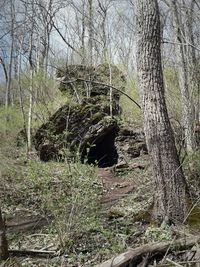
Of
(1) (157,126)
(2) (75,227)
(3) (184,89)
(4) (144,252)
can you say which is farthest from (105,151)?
(4) (144,252)

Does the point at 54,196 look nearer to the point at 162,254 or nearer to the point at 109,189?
the point at 162,254

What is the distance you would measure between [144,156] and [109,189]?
304 centimetres

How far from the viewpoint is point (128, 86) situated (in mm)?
15141

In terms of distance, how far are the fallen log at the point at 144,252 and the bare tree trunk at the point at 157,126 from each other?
1.42 meters

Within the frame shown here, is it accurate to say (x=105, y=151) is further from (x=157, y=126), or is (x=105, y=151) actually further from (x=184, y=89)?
(x=157, y=126)

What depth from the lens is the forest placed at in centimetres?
495

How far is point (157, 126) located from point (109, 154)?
10286 mm

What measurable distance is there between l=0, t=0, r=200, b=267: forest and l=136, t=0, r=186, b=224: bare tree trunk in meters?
0.02

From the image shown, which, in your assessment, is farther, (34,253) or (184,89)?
(184,89)

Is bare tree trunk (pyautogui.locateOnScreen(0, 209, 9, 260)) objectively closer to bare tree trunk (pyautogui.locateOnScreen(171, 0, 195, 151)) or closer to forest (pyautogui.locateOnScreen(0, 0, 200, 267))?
forest (pyautogui.locateOnScreen(0, 0, 200, 267))

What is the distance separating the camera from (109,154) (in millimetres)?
15859

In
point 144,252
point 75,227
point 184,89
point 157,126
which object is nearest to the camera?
point 144,252

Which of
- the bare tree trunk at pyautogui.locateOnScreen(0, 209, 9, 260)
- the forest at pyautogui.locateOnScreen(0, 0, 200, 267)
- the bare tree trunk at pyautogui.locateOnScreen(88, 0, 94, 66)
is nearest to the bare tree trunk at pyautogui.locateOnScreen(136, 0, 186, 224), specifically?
the forest at pyautogui.locateOnScreen(0, 0, 200, 267)

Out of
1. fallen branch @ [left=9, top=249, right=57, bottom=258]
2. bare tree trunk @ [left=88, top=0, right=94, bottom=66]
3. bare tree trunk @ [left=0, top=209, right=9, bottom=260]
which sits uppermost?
bare tree trunk @ [left=88, top=0, right=94, bottom=66]
